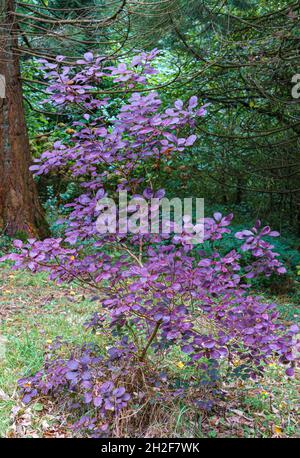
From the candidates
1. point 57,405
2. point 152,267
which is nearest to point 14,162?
point 57,405

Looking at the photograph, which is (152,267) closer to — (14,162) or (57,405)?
(57,405)

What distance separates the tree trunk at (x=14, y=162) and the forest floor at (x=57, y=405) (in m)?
1.75

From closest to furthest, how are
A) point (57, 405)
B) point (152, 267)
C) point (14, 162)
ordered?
point (152, 267) → point (57, 405) → point (14, 162)

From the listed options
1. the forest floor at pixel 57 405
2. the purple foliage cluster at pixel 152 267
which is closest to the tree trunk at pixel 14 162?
the forest floor at pixel 57 405

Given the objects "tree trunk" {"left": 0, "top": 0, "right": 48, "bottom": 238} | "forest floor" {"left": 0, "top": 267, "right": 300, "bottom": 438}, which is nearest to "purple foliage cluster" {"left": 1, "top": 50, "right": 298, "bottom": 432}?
"forest floor" {"left": 0, "top": 267, "right": 300, "bottom": 438}

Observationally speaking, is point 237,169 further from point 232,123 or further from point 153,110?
point 153,110

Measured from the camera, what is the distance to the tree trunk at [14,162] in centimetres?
557

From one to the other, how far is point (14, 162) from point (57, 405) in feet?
12.7

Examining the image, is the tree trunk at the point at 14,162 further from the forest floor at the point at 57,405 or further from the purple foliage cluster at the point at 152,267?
the purple foliage cluster at the point at 152,267

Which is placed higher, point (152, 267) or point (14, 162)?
point (14, 162)

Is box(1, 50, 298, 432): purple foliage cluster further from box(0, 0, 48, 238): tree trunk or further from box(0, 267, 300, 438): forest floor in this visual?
box(0, 0, 48, 238): tree trunk

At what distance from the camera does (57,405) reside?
246cm

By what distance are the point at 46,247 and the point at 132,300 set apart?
49 cm

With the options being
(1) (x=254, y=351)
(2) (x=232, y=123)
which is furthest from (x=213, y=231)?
(2) (x=232, y=123)
